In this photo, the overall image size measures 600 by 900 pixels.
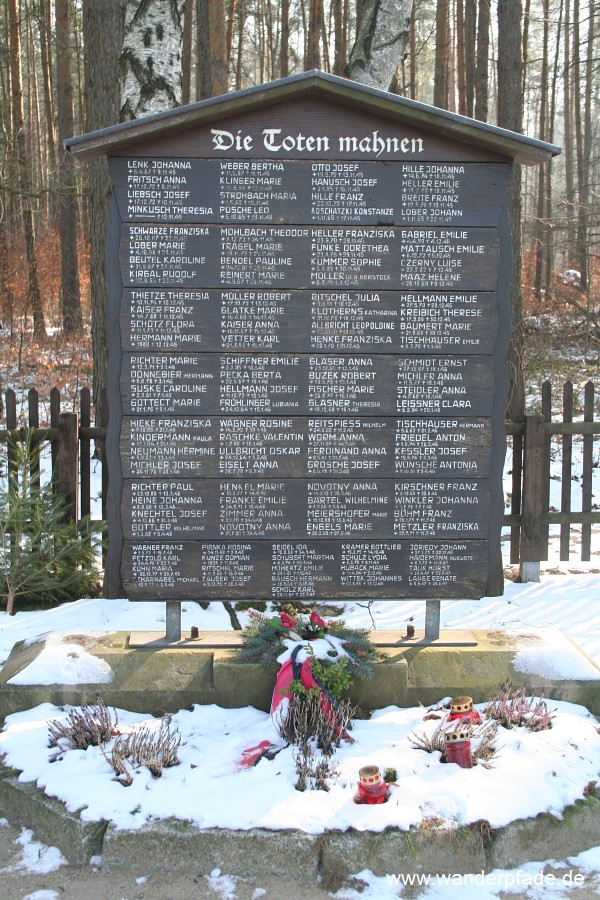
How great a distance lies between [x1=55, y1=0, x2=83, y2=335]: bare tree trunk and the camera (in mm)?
17234

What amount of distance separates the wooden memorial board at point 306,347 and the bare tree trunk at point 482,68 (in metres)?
13.8

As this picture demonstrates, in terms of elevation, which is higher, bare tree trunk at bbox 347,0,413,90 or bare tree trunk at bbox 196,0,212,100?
bare tree trunk at bbox 196,0,212,100

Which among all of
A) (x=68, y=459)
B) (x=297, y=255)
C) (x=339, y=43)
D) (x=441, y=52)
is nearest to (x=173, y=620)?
(x=297, y=255)

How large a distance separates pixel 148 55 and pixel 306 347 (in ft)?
11.4

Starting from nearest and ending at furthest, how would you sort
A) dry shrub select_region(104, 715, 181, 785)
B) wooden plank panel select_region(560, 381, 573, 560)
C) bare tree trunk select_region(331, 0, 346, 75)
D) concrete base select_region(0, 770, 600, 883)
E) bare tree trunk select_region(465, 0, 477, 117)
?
concrete base select_region(0, 770, 600, 883)
dry shrub select_region(104, 715, 181, 785)
wooden plank panel select_region(560, 381, 573, 560)
bare tree trunk select_region(465, 0, 477, 117)
bare tree trunk select_region(331, 0, 346, 75)

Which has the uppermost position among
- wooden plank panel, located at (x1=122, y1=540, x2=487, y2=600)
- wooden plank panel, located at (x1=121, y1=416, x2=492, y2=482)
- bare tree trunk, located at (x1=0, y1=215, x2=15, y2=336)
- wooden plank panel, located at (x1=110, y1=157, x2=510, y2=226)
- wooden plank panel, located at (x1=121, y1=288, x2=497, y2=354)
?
bare tree trunk, located at (x1=0, y1=215, x2=15, y2=336)

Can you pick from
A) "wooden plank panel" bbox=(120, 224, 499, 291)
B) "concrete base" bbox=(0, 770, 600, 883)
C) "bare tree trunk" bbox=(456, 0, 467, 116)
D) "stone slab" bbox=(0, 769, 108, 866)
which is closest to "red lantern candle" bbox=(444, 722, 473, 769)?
"concrete base" bbox=(0, 770, 600, 883)

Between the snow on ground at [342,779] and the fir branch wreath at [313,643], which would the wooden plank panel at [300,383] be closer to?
the fir branch wreath at [313,643]

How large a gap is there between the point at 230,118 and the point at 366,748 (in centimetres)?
333

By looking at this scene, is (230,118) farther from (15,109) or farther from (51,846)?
(15,109)

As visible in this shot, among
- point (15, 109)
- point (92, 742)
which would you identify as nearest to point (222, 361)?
point (92, 742)

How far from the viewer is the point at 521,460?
7.05 m

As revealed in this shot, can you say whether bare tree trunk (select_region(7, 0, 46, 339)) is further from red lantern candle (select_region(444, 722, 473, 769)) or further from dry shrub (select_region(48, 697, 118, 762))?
red lantern candle (select_region(444, 722, 473, 769))

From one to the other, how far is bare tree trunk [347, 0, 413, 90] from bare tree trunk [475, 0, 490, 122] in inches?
386
